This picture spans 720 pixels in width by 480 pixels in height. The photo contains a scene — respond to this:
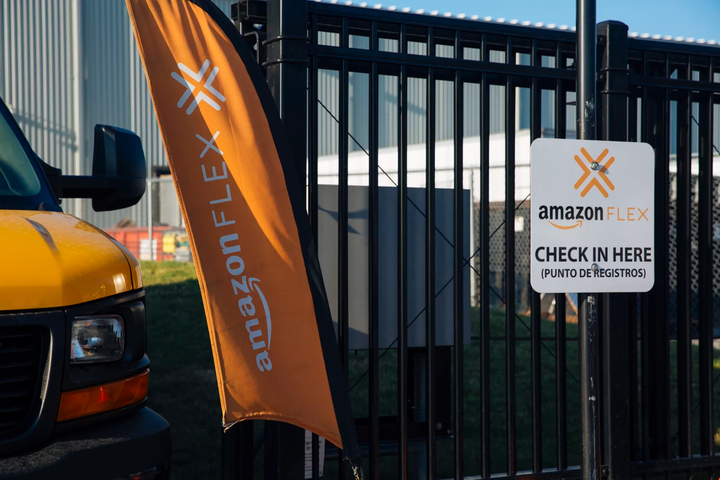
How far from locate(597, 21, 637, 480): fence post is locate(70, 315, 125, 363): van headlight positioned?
3.11 meters

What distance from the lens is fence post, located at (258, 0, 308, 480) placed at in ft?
12.8

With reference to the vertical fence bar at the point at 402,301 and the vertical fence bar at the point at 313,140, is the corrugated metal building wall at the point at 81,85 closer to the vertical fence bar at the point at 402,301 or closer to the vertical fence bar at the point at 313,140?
the vertical fence bar at the point at 402,301

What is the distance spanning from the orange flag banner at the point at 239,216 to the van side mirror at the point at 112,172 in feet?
1.82

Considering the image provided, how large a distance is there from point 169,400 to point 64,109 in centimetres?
1633

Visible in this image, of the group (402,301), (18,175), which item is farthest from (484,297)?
(18,175)

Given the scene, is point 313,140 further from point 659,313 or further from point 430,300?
point 659,313

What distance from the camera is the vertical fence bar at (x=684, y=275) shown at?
5.01m

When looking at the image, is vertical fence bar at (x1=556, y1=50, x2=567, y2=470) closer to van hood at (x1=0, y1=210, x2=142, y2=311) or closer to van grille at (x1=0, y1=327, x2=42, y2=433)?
van hood at (x1=0, y1=210, x2=142, y2=311)

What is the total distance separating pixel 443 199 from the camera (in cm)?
468

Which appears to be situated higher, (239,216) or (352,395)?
(239,216)

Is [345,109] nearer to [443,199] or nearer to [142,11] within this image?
[443,199]

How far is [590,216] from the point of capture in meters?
3.74

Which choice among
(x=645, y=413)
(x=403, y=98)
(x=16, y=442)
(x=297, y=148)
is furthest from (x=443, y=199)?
(x=16, y=442)

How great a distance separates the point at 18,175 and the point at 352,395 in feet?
15.9
